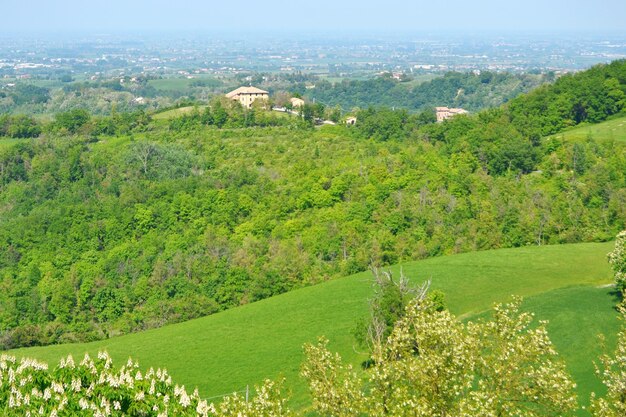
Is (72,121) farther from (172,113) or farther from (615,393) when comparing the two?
(615,393)

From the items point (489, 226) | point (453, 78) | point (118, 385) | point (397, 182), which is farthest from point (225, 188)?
point (453, 78)

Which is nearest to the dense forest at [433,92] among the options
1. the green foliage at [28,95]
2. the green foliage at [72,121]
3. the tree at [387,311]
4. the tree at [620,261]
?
the green foliage at [28,95]

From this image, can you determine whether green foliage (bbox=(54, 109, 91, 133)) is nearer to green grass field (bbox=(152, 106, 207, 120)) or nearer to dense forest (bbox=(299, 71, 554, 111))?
green grass field (bbox=(152, 106, 207, 120))

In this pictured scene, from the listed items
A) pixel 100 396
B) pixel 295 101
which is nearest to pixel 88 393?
pixel 100 396

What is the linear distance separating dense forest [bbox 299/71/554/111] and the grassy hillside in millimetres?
119250

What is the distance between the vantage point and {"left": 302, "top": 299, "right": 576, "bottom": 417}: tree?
17500 mm

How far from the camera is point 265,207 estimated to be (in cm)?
6078

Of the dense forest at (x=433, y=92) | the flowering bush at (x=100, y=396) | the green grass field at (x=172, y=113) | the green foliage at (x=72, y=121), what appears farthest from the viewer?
the dense forest at (x=433, y=92)

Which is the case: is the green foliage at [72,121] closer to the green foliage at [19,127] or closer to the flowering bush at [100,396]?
the green foliage at [19,127]

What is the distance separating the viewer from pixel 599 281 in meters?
42.8

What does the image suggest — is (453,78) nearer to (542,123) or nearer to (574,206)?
(542,123)

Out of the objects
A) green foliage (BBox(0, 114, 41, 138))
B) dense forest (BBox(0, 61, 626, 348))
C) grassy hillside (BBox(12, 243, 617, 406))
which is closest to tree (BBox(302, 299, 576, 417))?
grassy hillside (BBox(12, 243, 617, 406))

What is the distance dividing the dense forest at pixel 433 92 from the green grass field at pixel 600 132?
84891mm

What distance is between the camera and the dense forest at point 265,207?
50156 millimetres
